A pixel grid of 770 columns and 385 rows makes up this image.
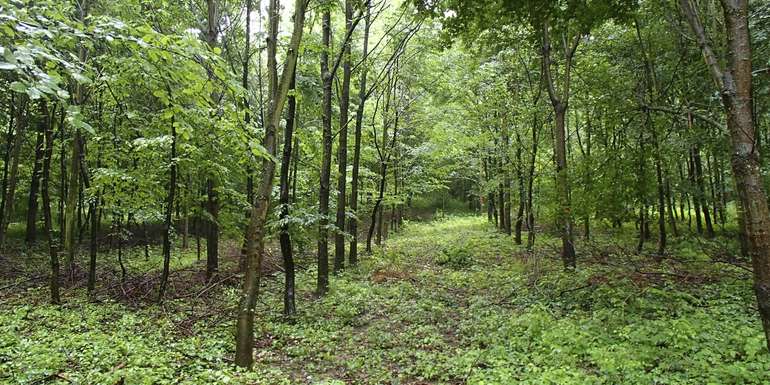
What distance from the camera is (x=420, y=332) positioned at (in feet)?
25.6

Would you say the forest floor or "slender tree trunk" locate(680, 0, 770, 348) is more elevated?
"slender tree trunk" locate(680, 0, 770, 348)

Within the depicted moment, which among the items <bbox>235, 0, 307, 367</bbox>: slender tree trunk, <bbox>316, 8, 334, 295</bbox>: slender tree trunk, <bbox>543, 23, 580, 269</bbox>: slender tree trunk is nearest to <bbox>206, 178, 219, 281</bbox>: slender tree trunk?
<bbox>316, 8, 334, 295</bbox>: slender tree trunk

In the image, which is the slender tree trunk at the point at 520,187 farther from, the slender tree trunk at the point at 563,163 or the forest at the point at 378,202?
the slender tree trunk at the point at 563,163

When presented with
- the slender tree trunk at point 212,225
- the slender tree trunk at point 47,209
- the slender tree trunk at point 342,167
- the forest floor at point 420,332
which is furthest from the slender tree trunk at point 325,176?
the slender tree trunk at point 47,209

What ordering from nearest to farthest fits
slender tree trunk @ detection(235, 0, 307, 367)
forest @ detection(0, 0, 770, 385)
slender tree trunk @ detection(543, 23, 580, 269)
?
forest @ detection(0, 0, 770, 385) → slender tree trunk @ detection(235, 0, 307, 367) → slender tree trunk @ detection(543, 23, 580, 269)

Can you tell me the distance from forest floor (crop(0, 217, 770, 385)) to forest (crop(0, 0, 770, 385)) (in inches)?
2.1

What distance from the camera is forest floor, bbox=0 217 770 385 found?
207 inches

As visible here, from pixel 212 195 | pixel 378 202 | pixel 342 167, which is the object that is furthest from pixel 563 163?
pixel 212 195

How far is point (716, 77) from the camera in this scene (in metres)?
4.41

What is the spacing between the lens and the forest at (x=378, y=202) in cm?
479

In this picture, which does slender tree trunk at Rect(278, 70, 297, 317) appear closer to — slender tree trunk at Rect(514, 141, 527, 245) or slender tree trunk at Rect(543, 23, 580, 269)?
slender tree trunk at Rect(543, 23, 580, 269)

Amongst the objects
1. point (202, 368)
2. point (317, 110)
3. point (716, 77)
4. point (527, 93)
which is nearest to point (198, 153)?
point (202, 368)

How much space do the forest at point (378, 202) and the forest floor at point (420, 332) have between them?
54 millimetres

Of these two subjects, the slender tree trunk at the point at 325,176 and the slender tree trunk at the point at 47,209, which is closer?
the slender tree trunk at the point at 47,209
